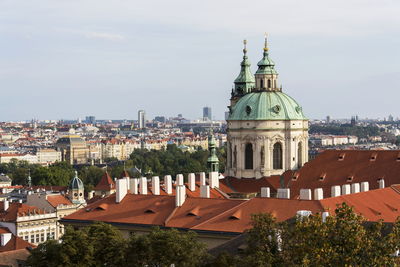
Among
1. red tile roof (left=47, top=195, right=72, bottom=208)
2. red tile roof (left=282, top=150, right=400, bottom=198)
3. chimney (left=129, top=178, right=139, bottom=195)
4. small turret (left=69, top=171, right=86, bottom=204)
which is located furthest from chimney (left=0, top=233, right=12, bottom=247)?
small turret (left=69, top=171, right=86, bottom=204)

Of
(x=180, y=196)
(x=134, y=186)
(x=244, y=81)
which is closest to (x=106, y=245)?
(x=180, y=196)

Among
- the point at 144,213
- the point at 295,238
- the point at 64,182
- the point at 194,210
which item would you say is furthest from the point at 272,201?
the point at 64,182

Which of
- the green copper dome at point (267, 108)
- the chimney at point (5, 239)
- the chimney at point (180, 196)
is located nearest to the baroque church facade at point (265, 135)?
the green copper dome at point (267, 108)

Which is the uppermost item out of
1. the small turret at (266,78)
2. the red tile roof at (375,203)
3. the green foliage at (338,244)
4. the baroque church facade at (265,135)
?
the small turret at (266,78)

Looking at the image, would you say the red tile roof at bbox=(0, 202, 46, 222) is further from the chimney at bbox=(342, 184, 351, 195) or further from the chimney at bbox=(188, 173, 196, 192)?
the chimney at bbox=(342, 184, 351, 195)

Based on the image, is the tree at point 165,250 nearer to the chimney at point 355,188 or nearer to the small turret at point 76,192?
the chimney at point 355,188

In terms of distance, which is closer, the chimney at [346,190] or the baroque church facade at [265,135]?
the chimney at [346,190]

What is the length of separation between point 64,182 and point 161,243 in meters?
104

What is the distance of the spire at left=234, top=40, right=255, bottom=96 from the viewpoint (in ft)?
361

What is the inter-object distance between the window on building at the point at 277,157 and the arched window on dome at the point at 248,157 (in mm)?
2197

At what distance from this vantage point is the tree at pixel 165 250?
42.9m

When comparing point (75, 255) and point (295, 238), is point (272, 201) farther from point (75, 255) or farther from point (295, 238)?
point (295, 238)

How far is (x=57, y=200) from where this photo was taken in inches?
3925

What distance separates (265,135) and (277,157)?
7.97 feet
